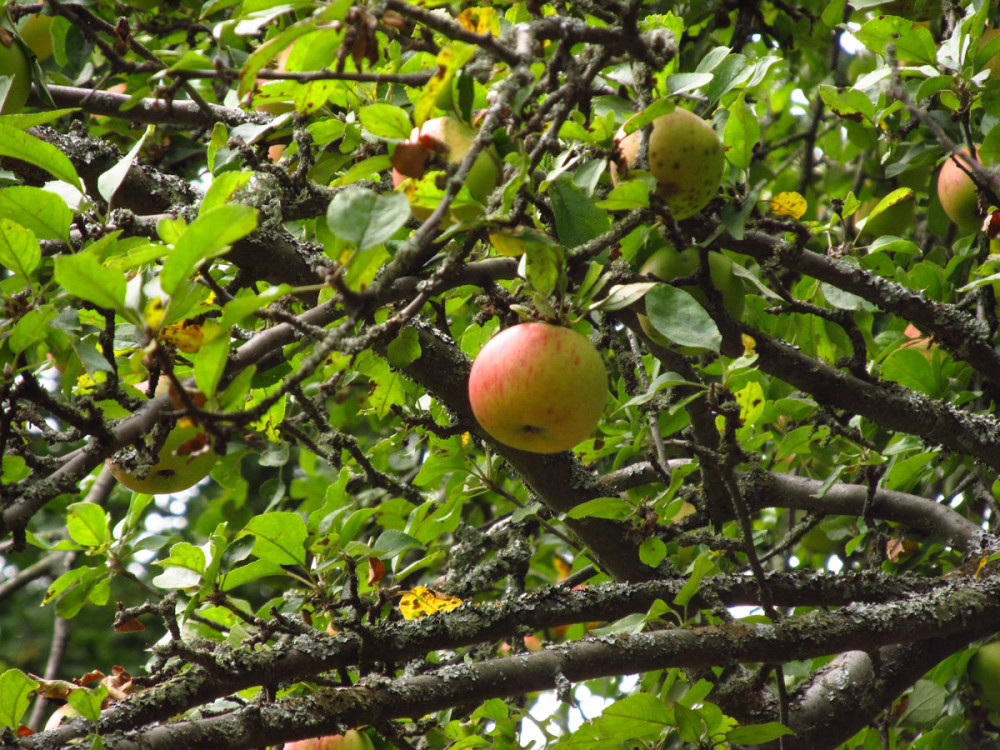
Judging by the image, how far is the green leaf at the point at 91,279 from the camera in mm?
982

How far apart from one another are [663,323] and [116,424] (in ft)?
2.55

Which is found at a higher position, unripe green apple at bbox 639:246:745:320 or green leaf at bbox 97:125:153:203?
green leaf at bbox 97:125:153:203

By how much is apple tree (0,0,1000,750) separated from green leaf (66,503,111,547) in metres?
0.06

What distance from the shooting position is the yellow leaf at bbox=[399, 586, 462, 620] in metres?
1.79

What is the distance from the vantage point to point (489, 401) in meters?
1.29

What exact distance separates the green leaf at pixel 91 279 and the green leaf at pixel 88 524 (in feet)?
2.70

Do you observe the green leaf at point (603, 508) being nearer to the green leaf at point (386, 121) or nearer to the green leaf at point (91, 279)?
the green leaf at point (386, 121)

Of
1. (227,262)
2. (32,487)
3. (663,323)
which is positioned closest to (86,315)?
(227,262)

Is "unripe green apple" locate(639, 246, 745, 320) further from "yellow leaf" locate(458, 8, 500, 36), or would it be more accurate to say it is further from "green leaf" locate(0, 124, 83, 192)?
"green leaf" locate(0, 124, 83, 192)

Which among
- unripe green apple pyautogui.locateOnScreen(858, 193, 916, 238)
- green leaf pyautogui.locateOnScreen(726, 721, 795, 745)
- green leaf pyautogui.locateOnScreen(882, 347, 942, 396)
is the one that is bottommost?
green leaf pyautogui.locateOnScreen(726, 721, 795, 745)

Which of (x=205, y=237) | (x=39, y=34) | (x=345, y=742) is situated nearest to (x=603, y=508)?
(x=345, y=742)

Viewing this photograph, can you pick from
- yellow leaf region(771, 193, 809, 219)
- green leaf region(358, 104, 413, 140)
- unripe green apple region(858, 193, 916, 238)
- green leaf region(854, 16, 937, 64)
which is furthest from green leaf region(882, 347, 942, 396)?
green leaf region(358, 104, 413, 140)

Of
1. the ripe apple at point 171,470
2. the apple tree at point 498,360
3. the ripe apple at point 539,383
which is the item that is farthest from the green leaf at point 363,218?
the ripe apple at point 171,470

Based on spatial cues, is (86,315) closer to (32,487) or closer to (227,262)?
(227,262)
